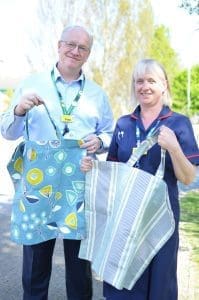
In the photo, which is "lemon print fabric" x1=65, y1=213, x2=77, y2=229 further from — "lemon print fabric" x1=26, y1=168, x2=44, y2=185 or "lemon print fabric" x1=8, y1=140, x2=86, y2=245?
"lemon print fabric" x1=26, y1=168, x2=44, y2=185

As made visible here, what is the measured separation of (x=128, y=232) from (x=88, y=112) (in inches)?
33.7

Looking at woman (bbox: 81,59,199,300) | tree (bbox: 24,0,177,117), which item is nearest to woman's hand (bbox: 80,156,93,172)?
woman (bbox: 81,59,199,300)

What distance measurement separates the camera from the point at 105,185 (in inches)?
105

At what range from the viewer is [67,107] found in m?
2.92

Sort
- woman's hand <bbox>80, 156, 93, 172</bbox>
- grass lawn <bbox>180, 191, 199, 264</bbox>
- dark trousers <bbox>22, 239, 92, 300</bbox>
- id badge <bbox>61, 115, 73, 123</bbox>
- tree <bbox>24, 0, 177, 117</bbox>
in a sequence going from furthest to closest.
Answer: tree <bbox>24, 0, 177, 117</bbox>, grass lawn <bbox>180, 191, 199, 264</bbox>, dark trousers <bbox>22, 239, 92, 300</bbox>, id badge <bbox>61, 115, 73, 123</bbox>, woman's hand <bbox>80, 156, 93, 172</bbox>

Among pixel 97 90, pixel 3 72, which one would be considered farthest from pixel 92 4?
pixel 97 90

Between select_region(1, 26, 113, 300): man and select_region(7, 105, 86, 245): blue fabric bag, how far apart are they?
0.09 meters

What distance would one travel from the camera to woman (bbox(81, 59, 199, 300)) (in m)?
2.57

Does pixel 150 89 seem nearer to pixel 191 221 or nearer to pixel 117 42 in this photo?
pixel 191 221

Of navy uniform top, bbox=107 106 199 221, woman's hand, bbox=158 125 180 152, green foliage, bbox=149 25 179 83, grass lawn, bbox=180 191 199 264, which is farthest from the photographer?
green foliage, bbox=149 25 179 83

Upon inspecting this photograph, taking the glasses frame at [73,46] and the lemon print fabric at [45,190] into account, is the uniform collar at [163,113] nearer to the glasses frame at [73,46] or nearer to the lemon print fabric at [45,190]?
the glasses frame at [73,46]

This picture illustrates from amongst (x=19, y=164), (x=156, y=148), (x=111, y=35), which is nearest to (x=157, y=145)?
(x=156, y=148)

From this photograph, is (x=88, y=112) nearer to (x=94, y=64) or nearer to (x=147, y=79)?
(x=147, y=79)

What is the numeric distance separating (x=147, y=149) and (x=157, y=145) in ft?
0.26
